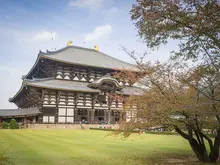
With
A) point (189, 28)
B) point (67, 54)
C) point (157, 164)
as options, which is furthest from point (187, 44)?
point (67, 54)

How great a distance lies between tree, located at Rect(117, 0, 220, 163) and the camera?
28.8ft

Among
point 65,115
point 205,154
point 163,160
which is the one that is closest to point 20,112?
point 65,115

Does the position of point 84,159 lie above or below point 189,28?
below


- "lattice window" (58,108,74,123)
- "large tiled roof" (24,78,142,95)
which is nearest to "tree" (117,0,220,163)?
"large tiled roof" (24,78,142,95)

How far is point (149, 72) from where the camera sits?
35.2 ft

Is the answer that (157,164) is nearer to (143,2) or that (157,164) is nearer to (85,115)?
(143,2)

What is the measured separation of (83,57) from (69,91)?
926 cm

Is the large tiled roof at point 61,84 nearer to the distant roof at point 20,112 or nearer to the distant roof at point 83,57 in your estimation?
the distant roof at point 83,57

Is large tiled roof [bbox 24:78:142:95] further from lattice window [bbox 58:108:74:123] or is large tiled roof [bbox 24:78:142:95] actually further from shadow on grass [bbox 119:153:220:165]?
shadow on grass [bbox 119:153:220:165]

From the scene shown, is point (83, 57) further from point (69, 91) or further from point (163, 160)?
point (163, 160)

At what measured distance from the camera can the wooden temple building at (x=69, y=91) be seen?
119ft

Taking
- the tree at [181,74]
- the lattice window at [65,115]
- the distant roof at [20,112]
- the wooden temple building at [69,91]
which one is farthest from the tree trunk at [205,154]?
the lattice window at [65,115]

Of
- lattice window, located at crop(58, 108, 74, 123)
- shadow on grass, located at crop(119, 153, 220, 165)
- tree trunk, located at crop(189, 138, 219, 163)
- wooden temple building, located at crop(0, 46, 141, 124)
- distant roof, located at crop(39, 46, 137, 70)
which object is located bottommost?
shadow on grass, located at crop(119, 153, 220, 165)

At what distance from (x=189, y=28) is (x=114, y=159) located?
6.70 m
